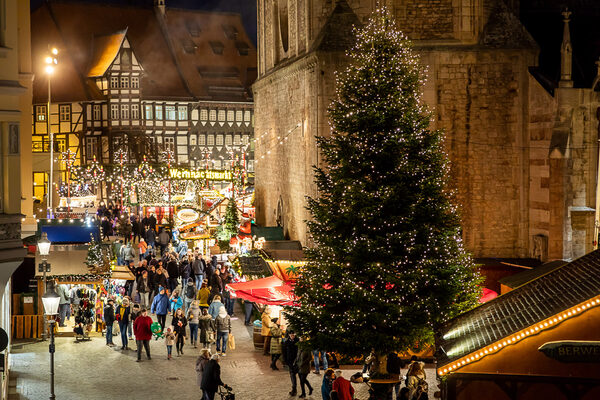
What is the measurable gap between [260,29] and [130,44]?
23.5 meters

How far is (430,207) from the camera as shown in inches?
719

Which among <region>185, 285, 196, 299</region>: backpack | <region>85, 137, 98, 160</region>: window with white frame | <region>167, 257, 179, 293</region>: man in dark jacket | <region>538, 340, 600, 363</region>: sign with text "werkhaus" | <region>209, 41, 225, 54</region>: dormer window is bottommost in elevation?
<region>185, 285, 196, 299</region>: backpack

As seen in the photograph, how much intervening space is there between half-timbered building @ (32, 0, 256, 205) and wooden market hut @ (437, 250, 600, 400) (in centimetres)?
4602

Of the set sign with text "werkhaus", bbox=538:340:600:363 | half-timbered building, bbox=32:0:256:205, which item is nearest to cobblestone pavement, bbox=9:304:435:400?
sign with text "werkhaus", bbox=538:340:600:363

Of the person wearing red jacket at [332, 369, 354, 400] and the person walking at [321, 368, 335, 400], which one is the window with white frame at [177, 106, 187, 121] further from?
the person wearing red jacket at [332, 369, 354, 400]

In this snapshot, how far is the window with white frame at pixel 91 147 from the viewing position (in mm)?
62188

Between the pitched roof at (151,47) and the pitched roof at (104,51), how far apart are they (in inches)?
4.3

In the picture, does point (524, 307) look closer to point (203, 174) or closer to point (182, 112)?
point (203, 174)

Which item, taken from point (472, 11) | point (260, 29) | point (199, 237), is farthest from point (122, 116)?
point (472, 11)

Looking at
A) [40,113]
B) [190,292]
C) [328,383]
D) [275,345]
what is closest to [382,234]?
[328,383]

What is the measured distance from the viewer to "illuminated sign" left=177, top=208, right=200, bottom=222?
116 feet

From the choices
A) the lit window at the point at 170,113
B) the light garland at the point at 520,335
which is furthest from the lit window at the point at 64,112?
the light garland at the point at 520,335

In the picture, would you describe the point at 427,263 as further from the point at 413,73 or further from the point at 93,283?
the point at 93,283

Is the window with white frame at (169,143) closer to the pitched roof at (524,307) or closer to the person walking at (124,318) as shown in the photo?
the person walking at (124,318)
